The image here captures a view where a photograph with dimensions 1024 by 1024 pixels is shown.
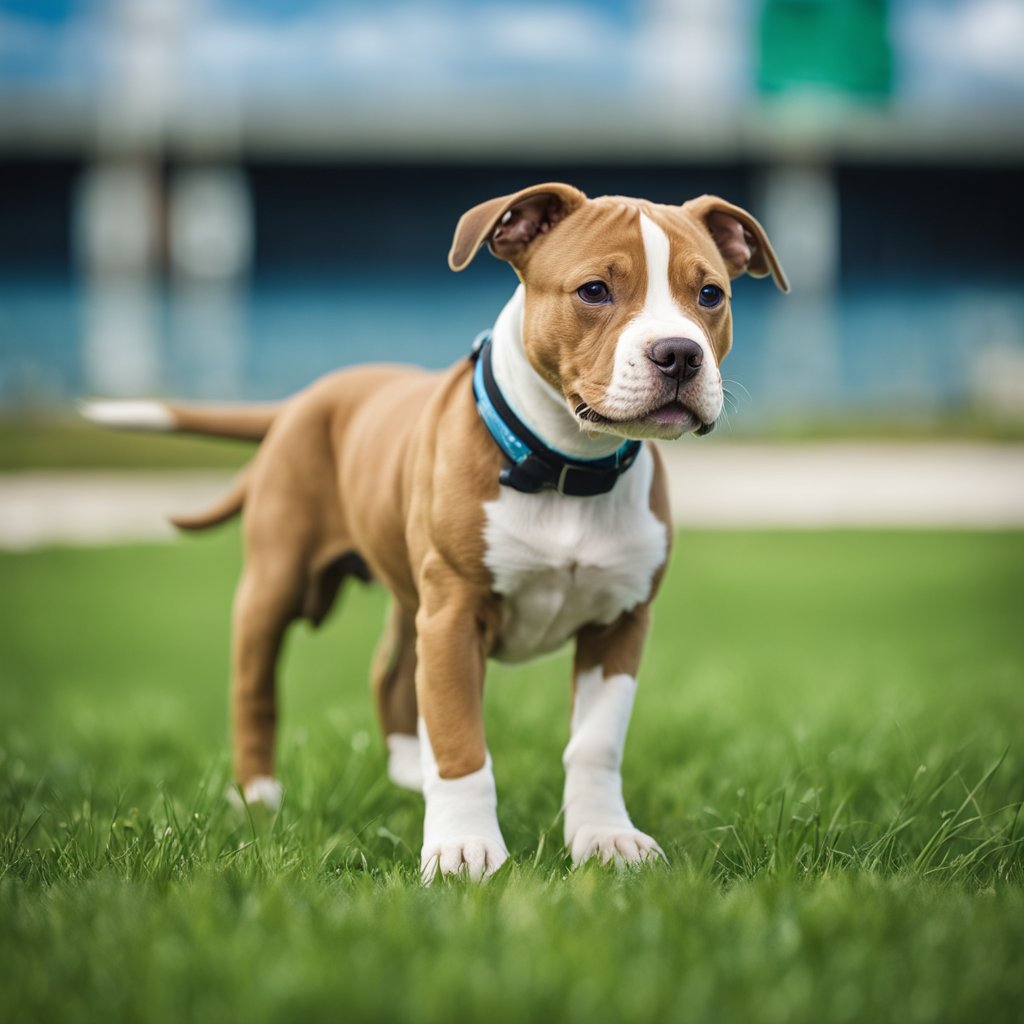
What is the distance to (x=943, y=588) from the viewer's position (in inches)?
397

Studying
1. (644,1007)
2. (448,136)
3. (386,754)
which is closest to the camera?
(644,1007)

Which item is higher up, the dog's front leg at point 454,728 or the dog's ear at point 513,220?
the dog's ear at point 513,220

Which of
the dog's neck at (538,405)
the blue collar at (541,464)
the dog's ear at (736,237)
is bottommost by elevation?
the blue collar at (541,464)

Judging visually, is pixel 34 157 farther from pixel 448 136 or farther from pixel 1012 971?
pixel 1012 971

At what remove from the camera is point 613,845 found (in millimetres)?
3072

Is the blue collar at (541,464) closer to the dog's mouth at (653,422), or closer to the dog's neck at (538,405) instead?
the dog's neck at (538,405)

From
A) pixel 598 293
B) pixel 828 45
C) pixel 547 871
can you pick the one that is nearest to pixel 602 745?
pixel 547 871

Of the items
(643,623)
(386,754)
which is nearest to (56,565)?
(386,754)

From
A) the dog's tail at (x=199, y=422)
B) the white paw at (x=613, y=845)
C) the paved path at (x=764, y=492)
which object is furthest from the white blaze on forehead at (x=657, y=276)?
the paved path at (x=764, y=492)

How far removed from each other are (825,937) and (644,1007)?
467 mm

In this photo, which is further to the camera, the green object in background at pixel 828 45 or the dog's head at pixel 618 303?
the green object in background at pixel 828 45

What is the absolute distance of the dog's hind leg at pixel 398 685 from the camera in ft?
13.6

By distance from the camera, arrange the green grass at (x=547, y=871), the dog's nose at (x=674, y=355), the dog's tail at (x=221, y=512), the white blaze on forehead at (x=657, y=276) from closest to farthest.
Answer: the green grass at (x=547, y=871), the dog's nose at (x=674, y=355), the white blaze on forehead at (x=657, y=276), the dog's tail at (x=221, y=512)

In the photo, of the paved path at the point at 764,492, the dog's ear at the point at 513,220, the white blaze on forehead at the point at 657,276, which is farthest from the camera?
the paved path at the point at 764,492
